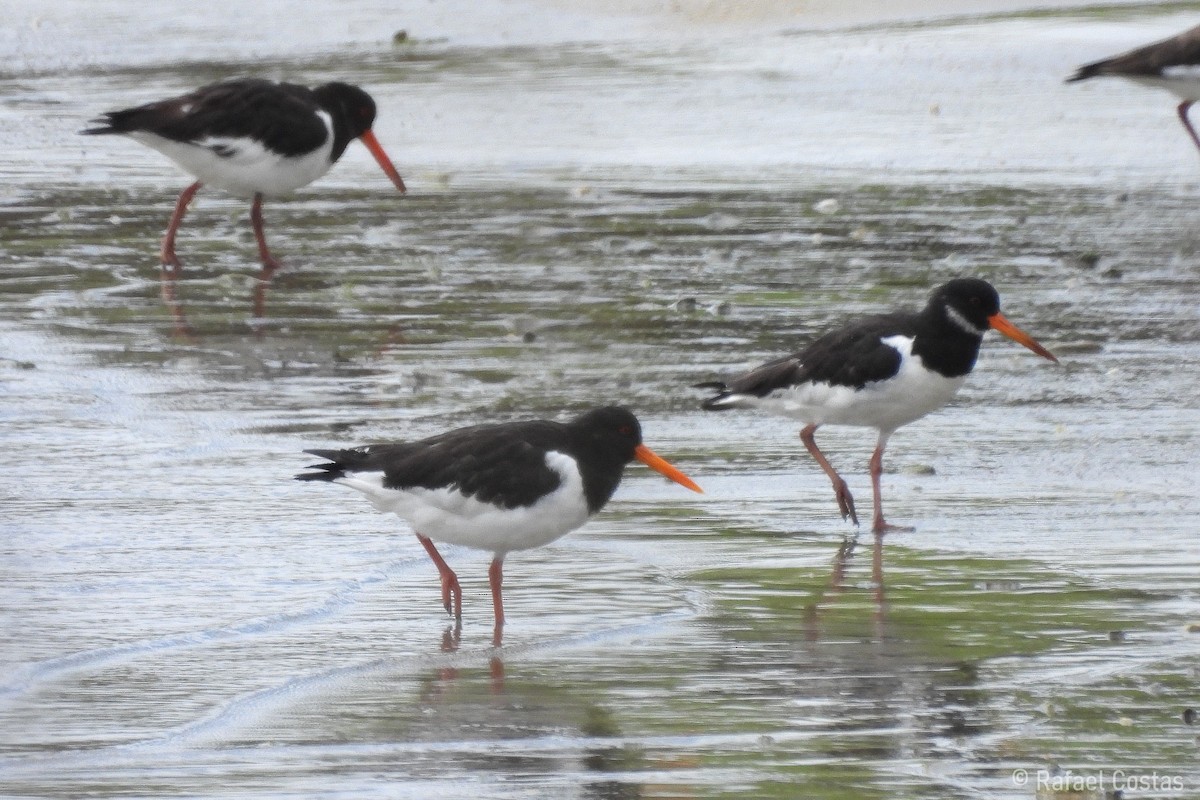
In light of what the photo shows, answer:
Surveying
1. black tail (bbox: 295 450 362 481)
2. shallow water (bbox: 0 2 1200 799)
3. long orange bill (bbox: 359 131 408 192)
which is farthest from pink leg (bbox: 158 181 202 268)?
black tail (bbox: 295 450 362 481)

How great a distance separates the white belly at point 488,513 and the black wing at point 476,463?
27 millimetres

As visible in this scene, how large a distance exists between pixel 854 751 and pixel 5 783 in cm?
206

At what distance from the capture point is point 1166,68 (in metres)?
14.8

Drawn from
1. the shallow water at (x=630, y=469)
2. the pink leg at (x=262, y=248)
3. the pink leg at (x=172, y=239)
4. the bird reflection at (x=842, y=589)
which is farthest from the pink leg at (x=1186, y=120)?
the bird reflection at (x=842, y=589)

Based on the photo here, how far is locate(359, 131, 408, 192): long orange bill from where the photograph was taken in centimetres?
1291

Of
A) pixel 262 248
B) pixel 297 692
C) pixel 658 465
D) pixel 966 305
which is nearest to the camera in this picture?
pixel 297 692

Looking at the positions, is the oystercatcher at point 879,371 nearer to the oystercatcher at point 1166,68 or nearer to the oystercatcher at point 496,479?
the oystercatcher at point 496,479

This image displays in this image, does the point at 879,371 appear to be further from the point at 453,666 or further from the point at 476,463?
the point at 453,666

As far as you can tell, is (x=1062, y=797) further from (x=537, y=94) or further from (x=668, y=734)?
(x=537, y=94)

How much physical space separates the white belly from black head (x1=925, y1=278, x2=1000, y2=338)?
203 cm

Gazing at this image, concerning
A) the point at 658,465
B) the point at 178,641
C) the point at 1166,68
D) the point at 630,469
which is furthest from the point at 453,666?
the point at 1166,68

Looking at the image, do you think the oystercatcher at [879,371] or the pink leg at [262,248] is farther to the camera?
the pink leg at [262,248]

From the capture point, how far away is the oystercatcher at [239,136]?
11.9 meters

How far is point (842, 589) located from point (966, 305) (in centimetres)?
180
